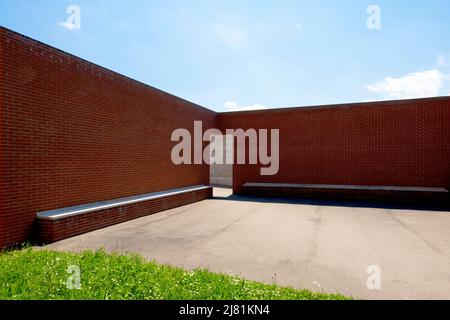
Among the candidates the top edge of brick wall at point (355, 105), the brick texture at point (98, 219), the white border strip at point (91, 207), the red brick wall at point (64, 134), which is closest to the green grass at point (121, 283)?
the brick texture at point (98, 219)

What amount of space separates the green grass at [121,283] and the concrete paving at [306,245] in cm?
64

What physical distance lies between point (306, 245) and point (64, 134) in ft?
20.8

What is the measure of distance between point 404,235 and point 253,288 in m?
5.10

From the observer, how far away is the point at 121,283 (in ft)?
12.0

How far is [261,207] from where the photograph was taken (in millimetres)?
10758

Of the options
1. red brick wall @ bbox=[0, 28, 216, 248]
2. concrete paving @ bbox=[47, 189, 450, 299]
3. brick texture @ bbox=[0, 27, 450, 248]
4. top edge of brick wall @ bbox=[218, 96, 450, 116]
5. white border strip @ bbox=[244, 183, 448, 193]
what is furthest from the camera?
top edge of brick wall @ bbox=[218, 96, 450, 116]

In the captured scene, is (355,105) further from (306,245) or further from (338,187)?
(306,245)

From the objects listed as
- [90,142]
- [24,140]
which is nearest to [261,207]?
[90,142]

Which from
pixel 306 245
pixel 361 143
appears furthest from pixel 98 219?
pixel 361 143

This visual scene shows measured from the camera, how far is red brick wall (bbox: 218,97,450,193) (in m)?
11.7

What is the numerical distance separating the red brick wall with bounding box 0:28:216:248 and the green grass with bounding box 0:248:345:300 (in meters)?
1.92

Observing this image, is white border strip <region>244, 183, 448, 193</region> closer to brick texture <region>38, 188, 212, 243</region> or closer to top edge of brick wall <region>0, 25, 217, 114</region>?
brick texture <region>38, 188, 212, 243</region>

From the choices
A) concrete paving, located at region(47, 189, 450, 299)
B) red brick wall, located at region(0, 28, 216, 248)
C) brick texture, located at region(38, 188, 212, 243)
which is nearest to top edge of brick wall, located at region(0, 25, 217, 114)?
red brick wall, located at region(0, 28, 216, 248)

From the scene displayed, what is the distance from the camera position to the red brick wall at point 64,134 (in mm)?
5461
